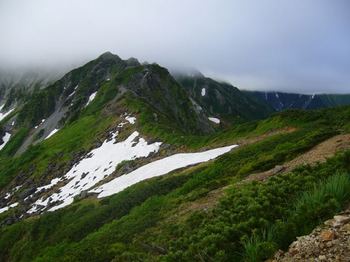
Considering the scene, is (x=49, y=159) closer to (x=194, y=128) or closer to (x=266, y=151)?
(x=194, y=128)

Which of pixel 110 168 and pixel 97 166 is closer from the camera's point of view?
pixel 110 168

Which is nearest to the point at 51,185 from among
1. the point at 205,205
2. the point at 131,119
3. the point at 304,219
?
the point at 131,119

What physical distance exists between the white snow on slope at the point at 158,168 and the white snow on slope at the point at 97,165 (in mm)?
8525

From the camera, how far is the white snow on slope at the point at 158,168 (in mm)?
54469

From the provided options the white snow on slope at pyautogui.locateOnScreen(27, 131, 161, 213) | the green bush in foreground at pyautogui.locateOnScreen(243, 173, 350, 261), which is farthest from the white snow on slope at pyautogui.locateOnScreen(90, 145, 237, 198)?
the green bush in foreground at pyautogui.locateOnScreen(243, 173, 350, 261)

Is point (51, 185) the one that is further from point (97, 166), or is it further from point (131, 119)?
point (131, 119)

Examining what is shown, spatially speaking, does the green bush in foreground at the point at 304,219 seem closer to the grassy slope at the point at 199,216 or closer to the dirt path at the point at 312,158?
the grassy slope at the point at 199,216

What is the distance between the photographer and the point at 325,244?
36.7 feet

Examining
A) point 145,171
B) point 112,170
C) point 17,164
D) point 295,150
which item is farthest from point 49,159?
point 295,150

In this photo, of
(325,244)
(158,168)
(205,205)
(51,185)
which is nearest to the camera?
(325,244)

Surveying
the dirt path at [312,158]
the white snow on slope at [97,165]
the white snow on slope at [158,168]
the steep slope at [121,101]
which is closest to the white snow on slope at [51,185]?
the white snow on slope at [97,165]

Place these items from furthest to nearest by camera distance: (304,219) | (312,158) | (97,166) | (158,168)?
(97,166) → (158,168) → (312,158) → (304,219)

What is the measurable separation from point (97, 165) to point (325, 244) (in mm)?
69734

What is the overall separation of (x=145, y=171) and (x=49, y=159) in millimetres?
56700
